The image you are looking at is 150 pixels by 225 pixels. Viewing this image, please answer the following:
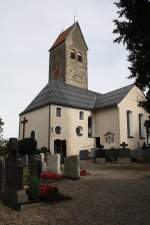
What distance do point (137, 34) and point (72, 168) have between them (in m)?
7.27

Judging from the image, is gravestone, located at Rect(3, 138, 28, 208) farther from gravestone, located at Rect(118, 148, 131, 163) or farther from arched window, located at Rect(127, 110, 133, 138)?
arched window, located at Rect(127, 110, 133, 138)

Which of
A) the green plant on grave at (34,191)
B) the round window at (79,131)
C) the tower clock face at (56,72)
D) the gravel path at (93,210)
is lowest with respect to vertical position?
the gravel path at (93,210)

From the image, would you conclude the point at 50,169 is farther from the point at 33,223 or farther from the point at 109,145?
the point at 109,145

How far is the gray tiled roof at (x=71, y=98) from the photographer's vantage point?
1236 inches

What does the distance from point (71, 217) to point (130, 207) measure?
1.66 meters

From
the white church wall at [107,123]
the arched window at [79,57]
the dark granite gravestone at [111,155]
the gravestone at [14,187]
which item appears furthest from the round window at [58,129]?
the gravestone at [14,187]

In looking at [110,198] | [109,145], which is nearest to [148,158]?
[109,145]

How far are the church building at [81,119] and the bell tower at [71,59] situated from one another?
6742 millimetres

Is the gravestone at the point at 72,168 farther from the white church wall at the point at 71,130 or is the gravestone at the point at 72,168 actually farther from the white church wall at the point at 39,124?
the white church wall at the point at 39,124

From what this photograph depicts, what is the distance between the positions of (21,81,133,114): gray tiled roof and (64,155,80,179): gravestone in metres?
18.0

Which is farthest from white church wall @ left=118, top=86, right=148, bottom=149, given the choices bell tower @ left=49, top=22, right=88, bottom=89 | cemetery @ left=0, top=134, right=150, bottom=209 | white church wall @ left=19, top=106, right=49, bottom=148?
bell tower @ left=49, top=22, right=88, bottom=89

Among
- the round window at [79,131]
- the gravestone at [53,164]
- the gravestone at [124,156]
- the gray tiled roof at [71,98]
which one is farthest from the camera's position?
the round window at [79,131]

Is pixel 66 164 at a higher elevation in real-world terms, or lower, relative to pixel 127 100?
lower

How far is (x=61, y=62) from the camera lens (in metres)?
43.7
